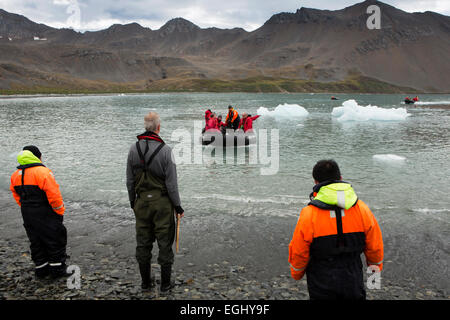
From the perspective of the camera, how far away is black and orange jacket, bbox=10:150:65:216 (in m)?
5.58

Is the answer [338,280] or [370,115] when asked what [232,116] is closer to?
[338,280]

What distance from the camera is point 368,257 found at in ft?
12.3

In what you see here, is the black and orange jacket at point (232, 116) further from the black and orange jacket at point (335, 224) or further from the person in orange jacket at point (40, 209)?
the black and orange jacket at point (335, 224)

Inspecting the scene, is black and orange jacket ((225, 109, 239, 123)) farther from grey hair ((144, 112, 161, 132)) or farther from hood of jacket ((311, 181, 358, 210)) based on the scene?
hood of jacket ((311, 181, 358, 210))

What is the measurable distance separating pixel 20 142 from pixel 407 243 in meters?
25.5

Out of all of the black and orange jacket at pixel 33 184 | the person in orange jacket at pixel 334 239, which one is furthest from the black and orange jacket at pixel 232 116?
the person in orange jacket at pixel 334 239

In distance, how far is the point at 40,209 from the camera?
5699mm

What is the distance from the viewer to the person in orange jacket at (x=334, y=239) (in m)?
3.52

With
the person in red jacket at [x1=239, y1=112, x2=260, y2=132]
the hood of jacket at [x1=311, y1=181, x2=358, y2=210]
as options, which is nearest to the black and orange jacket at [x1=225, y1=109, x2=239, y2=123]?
the person in red jacket at [x1=239, y1=112, x2=260, y2=132]

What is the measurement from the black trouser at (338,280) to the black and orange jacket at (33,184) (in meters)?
4.41

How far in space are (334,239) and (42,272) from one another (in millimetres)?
5247
